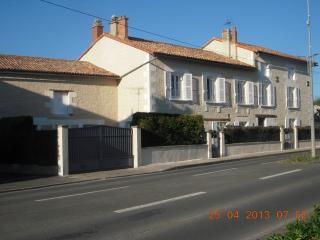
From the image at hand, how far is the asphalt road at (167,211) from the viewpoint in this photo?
7730 millimetres

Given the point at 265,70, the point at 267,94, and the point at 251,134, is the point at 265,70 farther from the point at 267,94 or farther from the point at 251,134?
the point at 251,134

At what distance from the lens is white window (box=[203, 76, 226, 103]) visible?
112ft

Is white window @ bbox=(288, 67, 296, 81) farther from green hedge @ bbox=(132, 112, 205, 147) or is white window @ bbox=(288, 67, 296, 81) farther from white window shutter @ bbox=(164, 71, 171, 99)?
green hedge @ bbox=(132, 112, 205, 147)

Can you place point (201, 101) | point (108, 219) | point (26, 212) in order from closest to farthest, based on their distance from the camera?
point (108, 219)
point (26, 212)
point (201, 101)

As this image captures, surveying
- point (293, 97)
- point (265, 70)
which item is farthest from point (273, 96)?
point (293, 97)

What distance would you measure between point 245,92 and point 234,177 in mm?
22390

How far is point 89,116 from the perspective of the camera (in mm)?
29906

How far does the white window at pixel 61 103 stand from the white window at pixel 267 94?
55.5ft

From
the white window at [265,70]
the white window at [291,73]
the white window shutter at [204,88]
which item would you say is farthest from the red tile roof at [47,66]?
the white window at [291,73]

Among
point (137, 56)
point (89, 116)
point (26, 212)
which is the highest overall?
point (137, 56)

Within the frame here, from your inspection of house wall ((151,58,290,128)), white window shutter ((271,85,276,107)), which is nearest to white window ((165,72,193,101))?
house wall ((151,58,290,128))

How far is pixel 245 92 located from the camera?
37344 millimetres

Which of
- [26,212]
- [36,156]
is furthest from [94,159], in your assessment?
[26,212]

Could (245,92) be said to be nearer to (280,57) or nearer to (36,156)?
(280,57)
